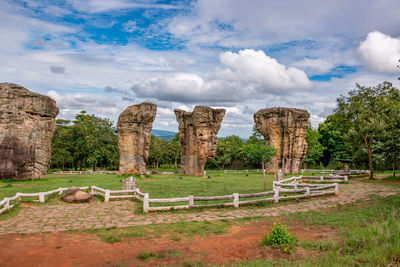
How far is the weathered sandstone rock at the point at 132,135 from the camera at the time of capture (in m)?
30.4

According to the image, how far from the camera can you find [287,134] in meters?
36.6

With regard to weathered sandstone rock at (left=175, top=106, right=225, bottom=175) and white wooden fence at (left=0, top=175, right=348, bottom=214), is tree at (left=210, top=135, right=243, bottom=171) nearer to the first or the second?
weathered sandstone rock at (left=175, top=106, right=225, bottom=175)

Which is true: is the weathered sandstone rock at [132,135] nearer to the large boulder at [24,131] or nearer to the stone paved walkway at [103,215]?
the large boulder at [24,131]

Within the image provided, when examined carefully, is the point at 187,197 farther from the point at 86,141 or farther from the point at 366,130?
the point at 86,141

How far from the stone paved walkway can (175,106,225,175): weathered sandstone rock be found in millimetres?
20889

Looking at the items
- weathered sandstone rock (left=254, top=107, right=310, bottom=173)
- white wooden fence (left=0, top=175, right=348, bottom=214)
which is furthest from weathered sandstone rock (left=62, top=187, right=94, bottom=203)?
Answer: weathered sandstone rock (left=254, top=107, right=310, bottom=173)

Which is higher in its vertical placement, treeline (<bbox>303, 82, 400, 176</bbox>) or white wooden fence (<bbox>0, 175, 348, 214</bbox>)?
treeline (<bbox>303, 82, 400, 176</bbox>)

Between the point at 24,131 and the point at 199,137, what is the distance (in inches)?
744

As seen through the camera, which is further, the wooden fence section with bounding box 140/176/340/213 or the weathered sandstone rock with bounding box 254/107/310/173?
the weathered sandstone rock with bounding box 254/107/310/173

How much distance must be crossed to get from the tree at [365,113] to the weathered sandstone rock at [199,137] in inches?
592

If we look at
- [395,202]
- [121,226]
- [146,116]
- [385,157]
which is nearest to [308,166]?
[385,157]

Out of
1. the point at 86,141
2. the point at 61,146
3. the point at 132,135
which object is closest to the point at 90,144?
the point at 86,141

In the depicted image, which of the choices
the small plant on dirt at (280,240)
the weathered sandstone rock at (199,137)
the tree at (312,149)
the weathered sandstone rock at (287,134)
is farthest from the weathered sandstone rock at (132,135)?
the tree at (312,149)

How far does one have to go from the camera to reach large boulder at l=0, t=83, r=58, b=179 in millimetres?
23031
